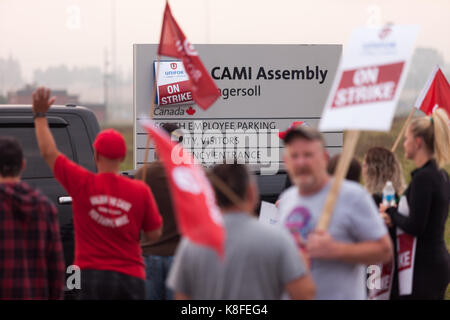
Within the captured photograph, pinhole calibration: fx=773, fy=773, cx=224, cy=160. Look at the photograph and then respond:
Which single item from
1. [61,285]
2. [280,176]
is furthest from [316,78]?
[61,285]

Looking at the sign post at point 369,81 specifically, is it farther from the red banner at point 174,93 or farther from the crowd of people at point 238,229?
the red banner at point 174,93

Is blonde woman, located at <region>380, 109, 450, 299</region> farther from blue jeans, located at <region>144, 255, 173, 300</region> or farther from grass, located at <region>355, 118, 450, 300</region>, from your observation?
grass, located at <region>355, 118, 450, 300</region>

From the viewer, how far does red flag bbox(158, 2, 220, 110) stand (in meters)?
5.27

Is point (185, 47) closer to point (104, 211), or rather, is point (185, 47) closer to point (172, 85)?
point (104, 211)

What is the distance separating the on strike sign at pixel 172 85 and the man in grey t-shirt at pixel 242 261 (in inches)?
208

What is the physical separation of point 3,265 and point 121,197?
2.79 ft

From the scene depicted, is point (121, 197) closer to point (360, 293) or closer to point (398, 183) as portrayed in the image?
point (360, 293)

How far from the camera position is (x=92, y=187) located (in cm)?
485

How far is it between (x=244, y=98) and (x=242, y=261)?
226 inches

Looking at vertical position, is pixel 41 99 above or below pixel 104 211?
above

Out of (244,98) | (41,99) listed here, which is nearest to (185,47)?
(41,99)

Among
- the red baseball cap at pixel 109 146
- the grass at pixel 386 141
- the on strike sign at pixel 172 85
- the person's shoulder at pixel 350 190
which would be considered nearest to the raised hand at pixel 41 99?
the red baseball cap at pixel 109 146

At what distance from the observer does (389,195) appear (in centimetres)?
553

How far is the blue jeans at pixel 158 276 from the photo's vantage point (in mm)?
5675
